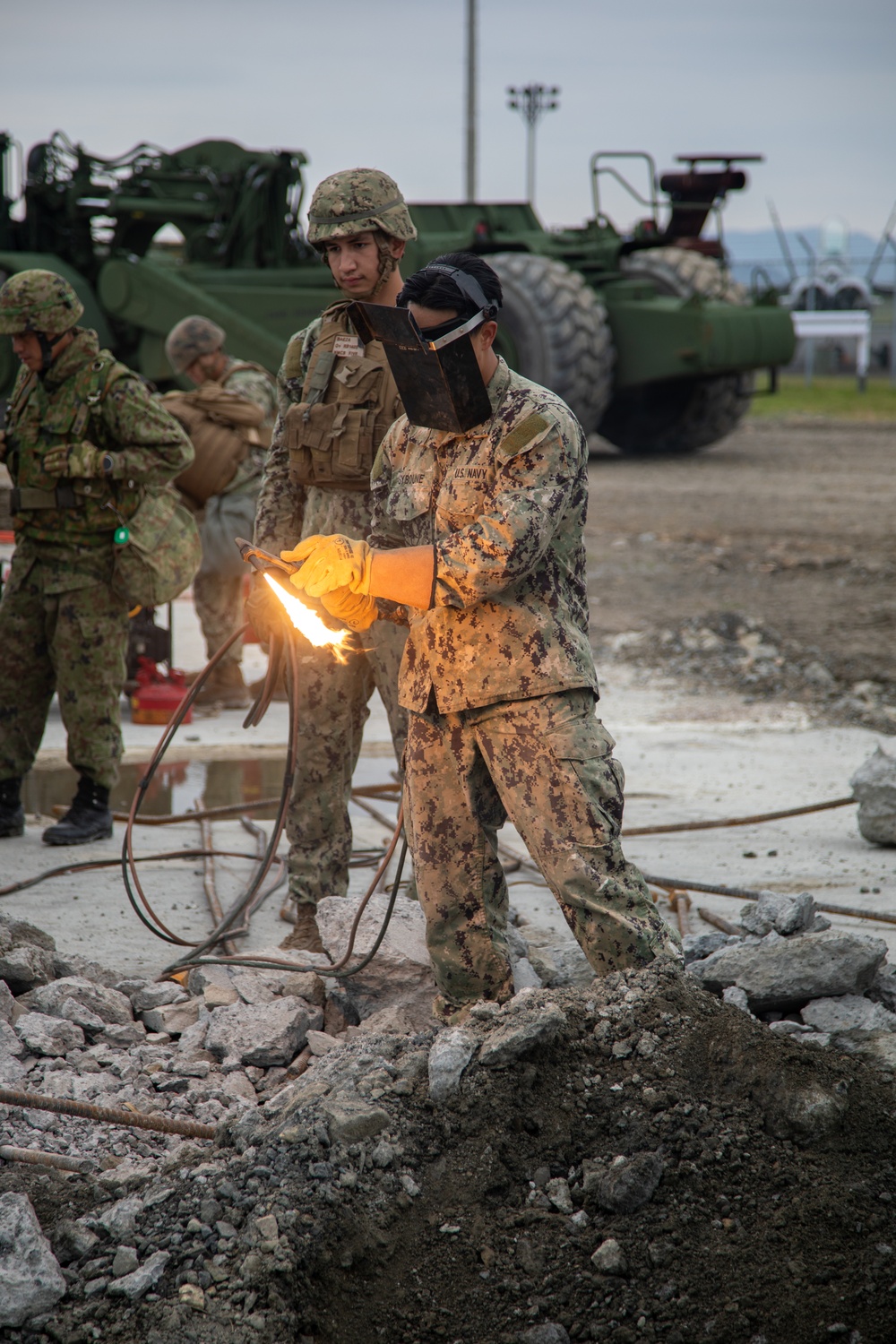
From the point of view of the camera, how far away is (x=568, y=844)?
297 cm

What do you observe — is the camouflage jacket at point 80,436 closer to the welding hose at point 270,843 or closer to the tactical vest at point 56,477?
the tactical vest at point 56,477

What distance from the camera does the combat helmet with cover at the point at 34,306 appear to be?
483cm

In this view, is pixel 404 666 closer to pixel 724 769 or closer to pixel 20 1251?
pixel 20 1251

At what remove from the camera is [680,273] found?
16359mm

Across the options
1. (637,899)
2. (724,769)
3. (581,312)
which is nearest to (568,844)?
(637,899)

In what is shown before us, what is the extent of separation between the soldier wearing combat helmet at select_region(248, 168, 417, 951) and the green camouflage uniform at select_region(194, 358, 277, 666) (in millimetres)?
2957

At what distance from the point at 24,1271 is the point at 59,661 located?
3006mm

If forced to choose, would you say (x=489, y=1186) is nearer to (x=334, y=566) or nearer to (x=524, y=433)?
(x=334, y=566)

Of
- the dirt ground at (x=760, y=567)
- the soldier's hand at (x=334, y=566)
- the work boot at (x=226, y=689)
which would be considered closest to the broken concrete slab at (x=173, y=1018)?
the soldier's hand at (x=334, y=566)

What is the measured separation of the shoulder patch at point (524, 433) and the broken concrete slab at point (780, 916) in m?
1.68

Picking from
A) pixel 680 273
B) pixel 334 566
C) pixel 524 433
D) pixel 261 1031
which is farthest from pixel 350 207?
pixel 680 273

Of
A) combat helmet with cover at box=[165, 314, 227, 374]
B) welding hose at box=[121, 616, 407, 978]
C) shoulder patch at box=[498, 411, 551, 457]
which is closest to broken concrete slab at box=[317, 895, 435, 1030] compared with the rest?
welding hose at box=[121, 616, 407, 978]

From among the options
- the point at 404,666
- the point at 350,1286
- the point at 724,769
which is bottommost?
the point at 724,769

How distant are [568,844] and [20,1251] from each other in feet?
4.37
